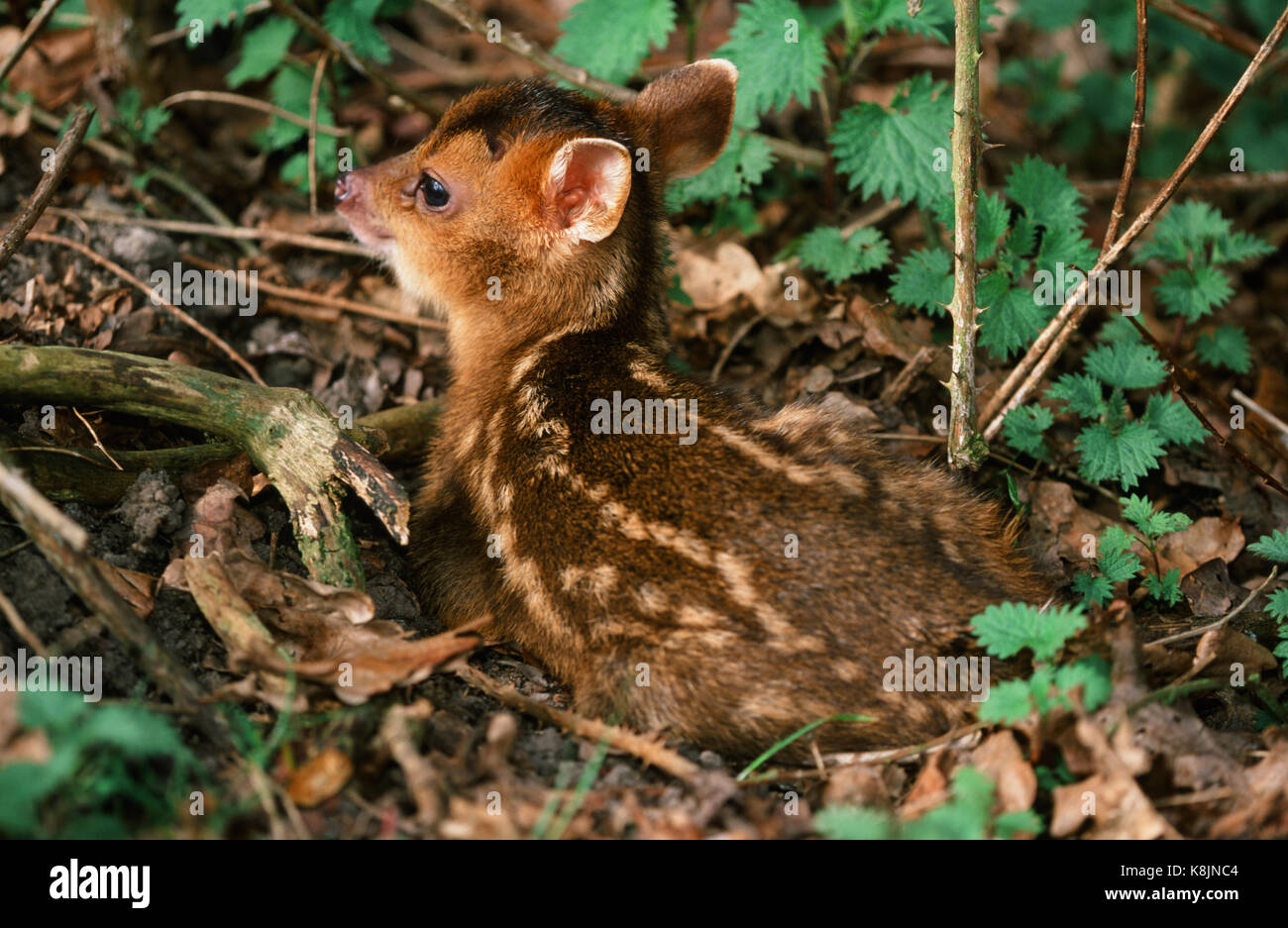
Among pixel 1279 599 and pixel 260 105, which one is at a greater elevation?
pixel 260 105

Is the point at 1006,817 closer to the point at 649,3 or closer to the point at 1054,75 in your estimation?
the point at 649,3

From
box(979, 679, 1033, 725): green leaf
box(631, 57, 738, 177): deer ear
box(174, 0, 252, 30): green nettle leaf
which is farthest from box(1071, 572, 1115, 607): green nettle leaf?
box(174, 0, 252, 30): green nettle leaf

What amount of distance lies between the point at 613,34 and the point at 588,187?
131 cm

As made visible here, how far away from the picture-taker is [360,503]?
14.9 ft

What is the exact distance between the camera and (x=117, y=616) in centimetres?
306

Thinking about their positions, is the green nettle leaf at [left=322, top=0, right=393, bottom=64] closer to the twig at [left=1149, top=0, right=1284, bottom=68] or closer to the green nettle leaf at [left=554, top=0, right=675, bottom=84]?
the green nettle leaf at [left=554, top=0, right=675, bottom=84]

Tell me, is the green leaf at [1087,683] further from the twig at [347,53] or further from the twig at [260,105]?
the twig at [260,105]

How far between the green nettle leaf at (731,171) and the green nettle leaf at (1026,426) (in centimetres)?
160

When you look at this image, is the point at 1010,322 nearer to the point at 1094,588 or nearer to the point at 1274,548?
the point at 1094,588

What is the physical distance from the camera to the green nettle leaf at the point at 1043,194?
15.5 feet

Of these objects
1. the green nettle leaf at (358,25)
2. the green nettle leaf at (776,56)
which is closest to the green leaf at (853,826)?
the green nettle leaf at (776,56)

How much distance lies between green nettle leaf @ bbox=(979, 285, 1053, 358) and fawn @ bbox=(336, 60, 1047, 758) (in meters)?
0.74

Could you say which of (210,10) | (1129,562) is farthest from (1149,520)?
(210,10)

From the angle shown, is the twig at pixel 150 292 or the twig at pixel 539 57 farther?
the twig at pixel 539 57
